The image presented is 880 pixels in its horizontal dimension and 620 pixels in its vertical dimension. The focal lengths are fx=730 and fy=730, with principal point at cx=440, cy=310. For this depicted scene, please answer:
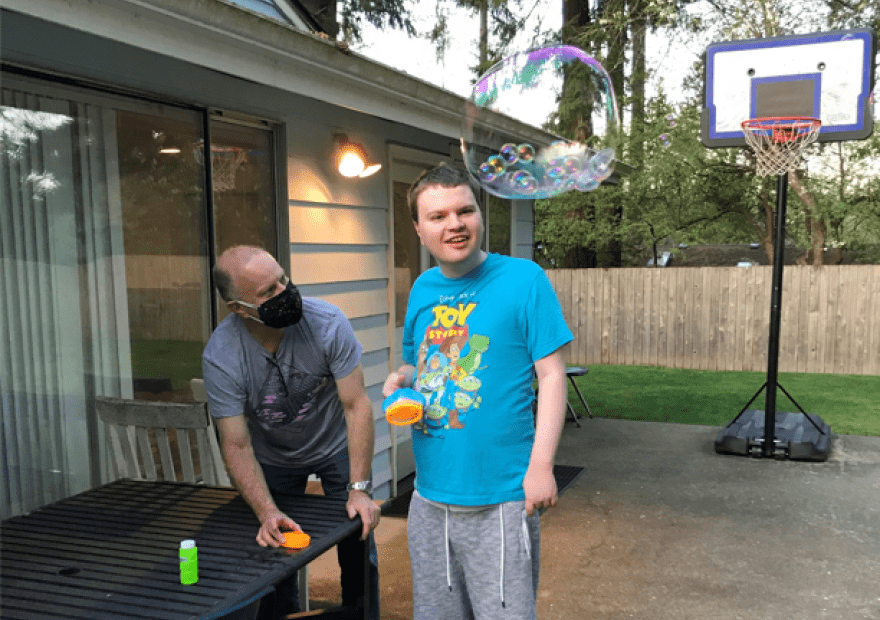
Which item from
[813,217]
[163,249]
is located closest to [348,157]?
[163,249]

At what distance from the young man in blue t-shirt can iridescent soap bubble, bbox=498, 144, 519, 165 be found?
8.62 ft

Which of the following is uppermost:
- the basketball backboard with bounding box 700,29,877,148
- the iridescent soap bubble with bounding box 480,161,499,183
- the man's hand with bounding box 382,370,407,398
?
the basketball backboard with bounding box 700,29,877,148

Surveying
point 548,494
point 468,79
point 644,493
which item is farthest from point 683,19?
point 548,494

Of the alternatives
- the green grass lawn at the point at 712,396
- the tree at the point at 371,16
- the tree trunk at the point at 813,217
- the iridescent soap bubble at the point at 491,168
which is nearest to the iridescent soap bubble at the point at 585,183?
the iridescent soap bubble at the point at 491,168

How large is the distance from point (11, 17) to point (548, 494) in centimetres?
223

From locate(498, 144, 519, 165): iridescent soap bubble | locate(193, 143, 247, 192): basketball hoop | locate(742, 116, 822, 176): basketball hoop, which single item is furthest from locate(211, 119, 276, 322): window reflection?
locate(742, 116, 822, 176): basketball hoop

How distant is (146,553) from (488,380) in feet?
3.23

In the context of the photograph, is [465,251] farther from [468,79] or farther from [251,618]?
[468,79]

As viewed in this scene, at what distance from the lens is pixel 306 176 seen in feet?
13.7

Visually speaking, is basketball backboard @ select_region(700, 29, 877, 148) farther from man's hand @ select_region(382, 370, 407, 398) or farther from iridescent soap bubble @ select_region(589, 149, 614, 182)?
man's hand @ select_region(382, 370, 407, 398)

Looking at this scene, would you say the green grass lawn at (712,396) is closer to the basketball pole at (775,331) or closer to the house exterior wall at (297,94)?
the basketball pole at (775,331)

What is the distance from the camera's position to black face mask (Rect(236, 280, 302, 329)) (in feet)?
7.36

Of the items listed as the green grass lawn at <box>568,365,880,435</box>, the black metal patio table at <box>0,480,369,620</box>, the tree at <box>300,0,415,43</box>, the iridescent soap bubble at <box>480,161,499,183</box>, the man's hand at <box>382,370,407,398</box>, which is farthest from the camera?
the tree at <box>300,0,415,43</box>

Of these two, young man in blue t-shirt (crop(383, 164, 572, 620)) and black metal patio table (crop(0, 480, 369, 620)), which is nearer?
black metal patio table (crop(0, 480, 369, 620))
